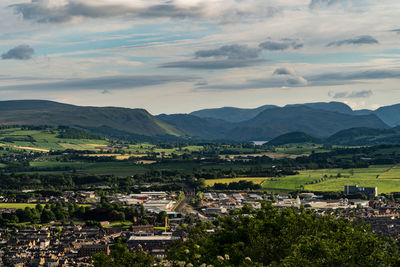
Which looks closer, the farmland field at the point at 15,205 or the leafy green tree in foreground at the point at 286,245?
the leafy green tree in foreground at the point at 286,245

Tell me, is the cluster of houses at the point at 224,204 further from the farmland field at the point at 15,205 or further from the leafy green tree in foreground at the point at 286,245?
the leafy green tree in foreground at the point at 286,245

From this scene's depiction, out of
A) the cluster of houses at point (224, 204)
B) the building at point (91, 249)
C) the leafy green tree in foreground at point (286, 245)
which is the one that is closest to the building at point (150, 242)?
the building at point (91, 249)

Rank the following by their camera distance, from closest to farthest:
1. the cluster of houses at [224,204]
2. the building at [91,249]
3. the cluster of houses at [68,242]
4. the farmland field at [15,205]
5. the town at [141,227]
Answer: the cluster of houses at [68,242] < the town at [141,227] < the building at [91,249] < the cluster of houses at [224,204] < the farmland field at [15,205]

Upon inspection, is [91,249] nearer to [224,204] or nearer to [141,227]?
[141,227]

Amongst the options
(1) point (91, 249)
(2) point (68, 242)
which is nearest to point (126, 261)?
(1) point (91, 249)

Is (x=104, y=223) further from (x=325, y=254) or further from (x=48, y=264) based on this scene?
(x=325, y=254)

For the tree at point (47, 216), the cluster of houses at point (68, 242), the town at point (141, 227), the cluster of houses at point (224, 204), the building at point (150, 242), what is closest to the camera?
the cluster of houses at point (68, 242)

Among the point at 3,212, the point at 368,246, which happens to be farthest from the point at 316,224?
the point at 3,212

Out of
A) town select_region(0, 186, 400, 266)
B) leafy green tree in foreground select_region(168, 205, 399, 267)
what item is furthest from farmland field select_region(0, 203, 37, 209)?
leafy green tree in foreground select_region(168, 205, 399, 267)
